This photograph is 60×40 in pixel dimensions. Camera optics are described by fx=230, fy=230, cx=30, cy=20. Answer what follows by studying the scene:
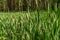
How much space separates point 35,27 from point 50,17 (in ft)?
0.34

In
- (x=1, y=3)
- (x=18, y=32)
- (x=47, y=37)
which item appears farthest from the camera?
(x=1, y=3)

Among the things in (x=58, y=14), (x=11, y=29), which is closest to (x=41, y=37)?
(x=58, y=14)

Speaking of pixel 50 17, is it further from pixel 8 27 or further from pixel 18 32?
pixel 8 27

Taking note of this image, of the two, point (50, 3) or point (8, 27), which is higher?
point (50, 3)

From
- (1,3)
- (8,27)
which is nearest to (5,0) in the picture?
(1,3)

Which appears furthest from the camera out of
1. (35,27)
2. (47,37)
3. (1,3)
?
(1,3)

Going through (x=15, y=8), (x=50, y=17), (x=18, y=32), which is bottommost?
(x=15, y=8)

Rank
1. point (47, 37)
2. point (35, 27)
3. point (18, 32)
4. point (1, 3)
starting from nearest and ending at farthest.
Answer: point (47, 37) → point (35, 27) → point (18, 32) → point (1, 3)

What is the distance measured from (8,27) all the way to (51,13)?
38 cm

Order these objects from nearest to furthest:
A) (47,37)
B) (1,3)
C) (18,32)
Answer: (47,37) → (18,32) → (1,3)

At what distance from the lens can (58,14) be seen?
1217mm

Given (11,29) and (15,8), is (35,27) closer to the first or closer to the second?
(11,29)

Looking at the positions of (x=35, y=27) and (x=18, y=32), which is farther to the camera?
(x=18, y=32)

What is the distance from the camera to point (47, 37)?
122cm
